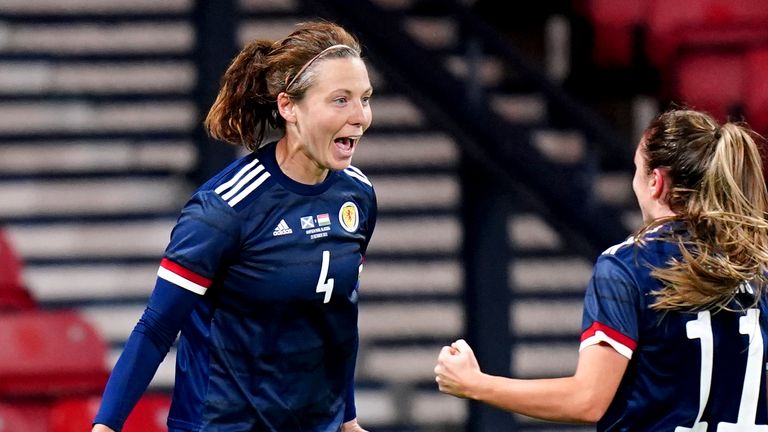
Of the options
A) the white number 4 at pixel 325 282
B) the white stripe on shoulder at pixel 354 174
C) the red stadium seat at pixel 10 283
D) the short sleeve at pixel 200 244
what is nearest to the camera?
the short sleeve at pixel 200 244

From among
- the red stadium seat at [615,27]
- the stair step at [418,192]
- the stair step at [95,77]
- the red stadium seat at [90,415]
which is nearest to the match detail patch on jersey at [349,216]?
the red stadium seat at [90,415]

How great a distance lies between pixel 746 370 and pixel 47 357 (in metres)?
3.99

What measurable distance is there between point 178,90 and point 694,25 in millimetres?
2522

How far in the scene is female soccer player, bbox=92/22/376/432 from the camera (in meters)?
3.20

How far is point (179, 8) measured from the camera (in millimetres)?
7492

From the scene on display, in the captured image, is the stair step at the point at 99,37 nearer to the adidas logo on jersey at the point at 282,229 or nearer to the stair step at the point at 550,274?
the stair step at the point at 550,274

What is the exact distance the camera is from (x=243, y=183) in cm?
326

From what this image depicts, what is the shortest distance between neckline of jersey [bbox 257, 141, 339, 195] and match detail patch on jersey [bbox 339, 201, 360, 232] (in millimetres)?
61

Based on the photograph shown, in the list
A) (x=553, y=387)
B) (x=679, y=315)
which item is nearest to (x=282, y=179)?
(x=553, y=387)

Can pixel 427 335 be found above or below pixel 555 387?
below

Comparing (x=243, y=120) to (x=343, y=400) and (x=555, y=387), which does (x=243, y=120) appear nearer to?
(x=343, y=400)

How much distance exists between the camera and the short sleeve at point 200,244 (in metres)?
3.17

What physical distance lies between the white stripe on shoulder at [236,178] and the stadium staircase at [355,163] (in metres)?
3.63

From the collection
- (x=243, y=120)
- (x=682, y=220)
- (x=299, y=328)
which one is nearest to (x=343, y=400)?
(x=299, y=328)
